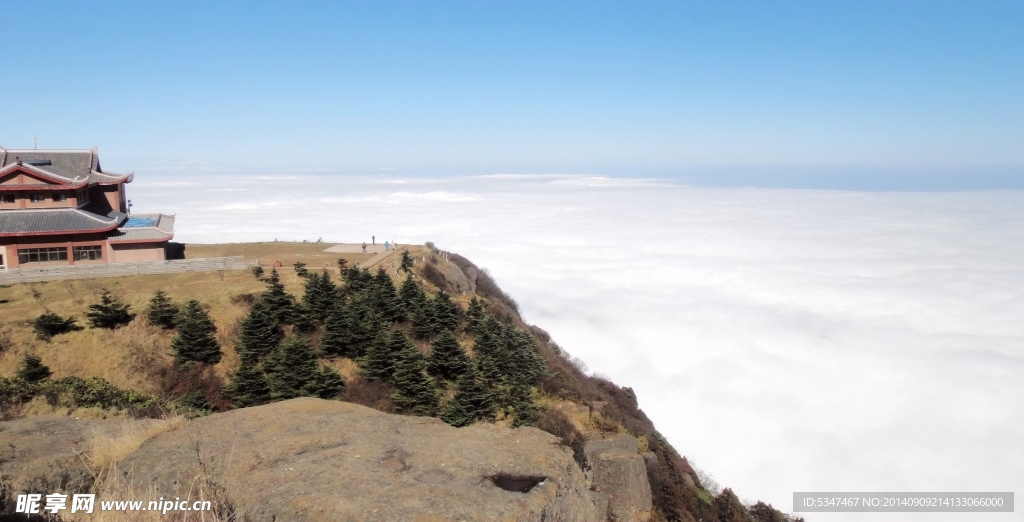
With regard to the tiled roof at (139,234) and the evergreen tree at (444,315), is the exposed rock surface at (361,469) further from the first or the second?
the tiled roof at (139,234)

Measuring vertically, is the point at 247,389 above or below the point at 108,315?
below

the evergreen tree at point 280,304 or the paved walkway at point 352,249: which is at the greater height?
the paved walkway at point 352,249

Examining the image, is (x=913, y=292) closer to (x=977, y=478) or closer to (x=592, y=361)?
(x=977, y=478)

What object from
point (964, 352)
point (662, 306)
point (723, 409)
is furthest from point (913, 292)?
point (723, 409)

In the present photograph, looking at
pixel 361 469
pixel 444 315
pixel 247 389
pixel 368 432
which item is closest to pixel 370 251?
pixel 444 315

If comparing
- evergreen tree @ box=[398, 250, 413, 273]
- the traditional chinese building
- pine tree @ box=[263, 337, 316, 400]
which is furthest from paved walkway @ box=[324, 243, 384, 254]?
pine tree @ box=[263, 337, 316, 400]

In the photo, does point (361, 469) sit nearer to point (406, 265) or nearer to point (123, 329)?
point (123, 329)

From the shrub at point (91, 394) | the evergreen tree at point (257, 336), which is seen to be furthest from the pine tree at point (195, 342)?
the shrub at point (91, 394)
